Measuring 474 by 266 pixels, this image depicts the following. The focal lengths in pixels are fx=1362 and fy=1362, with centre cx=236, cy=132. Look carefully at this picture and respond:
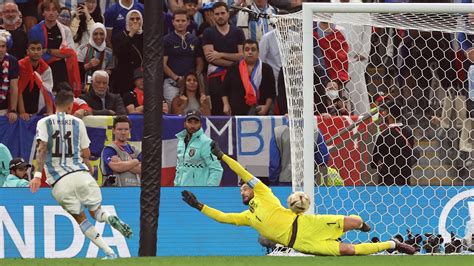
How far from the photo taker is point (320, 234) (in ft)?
42.2

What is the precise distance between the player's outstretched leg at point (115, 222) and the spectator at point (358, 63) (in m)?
3.82

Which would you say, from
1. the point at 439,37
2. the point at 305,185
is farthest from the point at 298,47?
the point at 439,37

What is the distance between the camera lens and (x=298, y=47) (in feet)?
48.2

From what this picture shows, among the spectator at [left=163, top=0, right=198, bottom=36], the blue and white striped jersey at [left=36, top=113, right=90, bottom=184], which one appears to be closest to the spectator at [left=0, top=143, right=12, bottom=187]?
the blue and white striped jersey at [left=36, top=113, right=90, bottom=184]

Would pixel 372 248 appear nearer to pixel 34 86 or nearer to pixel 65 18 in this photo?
pixel 34 86

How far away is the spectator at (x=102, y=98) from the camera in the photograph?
55.3 feet

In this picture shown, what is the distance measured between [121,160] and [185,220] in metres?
1.10

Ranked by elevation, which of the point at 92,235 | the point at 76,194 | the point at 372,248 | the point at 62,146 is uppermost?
the point at 62,146

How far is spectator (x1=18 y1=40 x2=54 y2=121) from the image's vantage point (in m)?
16.9

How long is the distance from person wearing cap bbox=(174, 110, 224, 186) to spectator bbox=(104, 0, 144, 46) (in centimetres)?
275

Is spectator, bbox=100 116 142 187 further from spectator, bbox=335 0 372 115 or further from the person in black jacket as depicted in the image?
the person in black jacket

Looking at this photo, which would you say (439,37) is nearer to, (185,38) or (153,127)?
(185,38)

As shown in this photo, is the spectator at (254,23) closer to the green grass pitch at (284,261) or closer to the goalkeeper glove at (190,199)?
the goalkeeper glove at (190,199)

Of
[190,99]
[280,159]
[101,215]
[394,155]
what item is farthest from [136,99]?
[101,215]
